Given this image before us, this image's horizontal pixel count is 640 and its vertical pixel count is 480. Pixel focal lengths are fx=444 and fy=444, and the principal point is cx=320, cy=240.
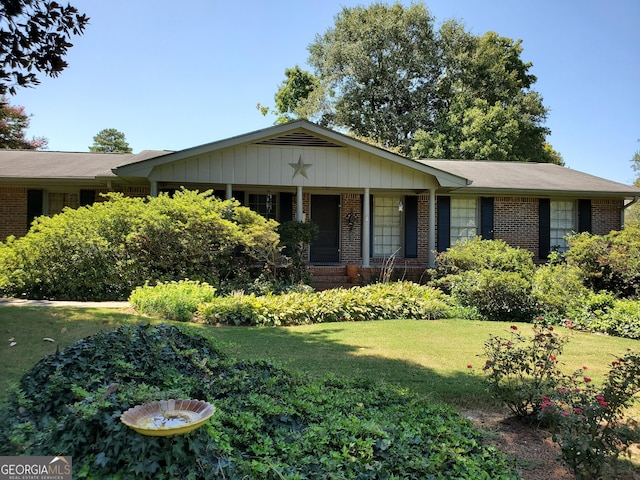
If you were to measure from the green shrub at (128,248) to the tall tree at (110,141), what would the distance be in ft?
130

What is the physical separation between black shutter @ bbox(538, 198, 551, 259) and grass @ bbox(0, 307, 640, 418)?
714 cm

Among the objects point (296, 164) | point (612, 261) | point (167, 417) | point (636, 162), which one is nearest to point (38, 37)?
point (167, 417)

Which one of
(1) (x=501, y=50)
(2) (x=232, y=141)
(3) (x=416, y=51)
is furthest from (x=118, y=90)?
(1) (x=501, y=50)

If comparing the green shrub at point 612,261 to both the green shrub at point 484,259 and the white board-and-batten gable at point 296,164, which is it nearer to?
the green shrub at point 484,259

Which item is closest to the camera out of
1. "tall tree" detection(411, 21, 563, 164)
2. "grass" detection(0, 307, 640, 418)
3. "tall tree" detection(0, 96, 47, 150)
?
"grass" detection(0, 307, 640, 418)

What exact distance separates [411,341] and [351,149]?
7.33m

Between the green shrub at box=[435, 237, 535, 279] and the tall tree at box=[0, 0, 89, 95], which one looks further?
the green shrub at box=[435, 237, 535, 279]

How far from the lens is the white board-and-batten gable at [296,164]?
1225 centimetres

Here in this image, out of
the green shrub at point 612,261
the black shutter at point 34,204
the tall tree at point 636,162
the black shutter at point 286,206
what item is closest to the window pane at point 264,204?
the black shutter at point 286,206

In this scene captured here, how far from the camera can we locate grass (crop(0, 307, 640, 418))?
4962mm

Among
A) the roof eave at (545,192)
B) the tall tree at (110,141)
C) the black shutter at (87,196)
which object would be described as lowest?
the black shutter at (87,196)

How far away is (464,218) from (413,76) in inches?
777

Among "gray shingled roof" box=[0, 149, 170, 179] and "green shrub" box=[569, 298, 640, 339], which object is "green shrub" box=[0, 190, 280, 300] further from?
"green shrub" box=[569, 298, 640, 339]

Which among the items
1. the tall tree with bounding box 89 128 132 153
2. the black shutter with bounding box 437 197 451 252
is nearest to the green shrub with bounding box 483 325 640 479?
the black shutter with bounding box 437 197 451 252
